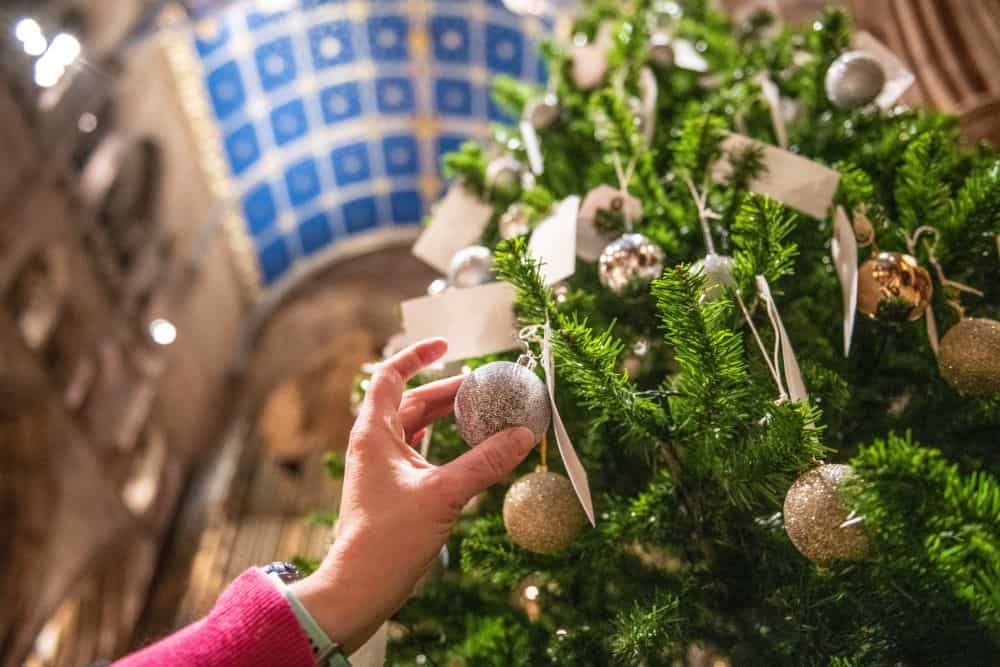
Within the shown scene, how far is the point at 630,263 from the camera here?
771 mm

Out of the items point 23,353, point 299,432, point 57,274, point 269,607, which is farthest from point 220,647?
point 299,432

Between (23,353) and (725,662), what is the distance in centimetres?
344

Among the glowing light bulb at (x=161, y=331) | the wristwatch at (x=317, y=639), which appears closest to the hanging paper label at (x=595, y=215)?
the wristwatch at (x=317, y=639)

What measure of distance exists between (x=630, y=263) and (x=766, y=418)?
0.28m

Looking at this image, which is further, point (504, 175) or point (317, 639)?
point (504, 175)

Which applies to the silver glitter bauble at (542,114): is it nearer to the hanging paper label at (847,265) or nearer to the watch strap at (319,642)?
the hanging paper label at (847,265)

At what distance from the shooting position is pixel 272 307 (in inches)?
238

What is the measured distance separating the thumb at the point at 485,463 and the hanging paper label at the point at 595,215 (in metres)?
0.38

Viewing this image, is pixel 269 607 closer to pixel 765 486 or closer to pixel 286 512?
pixel 765 486

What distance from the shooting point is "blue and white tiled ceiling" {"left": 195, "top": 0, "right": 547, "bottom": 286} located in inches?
185

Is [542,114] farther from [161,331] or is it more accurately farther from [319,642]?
[161,331]

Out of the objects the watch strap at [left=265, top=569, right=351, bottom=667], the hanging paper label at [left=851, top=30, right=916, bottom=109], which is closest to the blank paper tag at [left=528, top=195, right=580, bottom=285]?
the watch strap at [left=265, top=569, right=351, bottom=667]

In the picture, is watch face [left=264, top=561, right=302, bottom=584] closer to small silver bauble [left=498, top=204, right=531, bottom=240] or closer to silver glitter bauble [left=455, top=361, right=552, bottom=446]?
silver glitter bauble [left=455, top=361, right=552, bottom=446]

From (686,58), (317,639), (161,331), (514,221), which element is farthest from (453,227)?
(161,331)
